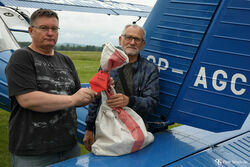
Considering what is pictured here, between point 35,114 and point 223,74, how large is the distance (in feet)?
4.34

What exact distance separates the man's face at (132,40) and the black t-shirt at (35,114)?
583 mm

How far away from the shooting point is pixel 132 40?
1.93m

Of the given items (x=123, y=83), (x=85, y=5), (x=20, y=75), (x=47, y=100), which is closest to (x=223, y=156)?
(x=123, y=83)

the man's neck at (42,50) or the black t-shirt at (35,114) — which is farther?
the man's neck at (42,50)

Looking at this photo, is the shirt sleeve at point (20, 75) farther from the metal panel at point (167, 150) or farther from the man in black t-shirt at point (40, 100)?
the metal panel at point (167, 150)

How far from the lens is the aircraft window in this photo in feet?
14.3

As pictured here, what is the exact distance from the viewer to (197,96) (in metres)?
1.82

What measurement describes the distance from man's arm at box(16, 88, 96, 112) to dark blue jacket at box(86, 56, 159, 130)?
45cm

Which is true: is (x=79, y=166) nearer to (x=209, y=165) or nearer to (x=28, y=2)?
(x=209, y=165)

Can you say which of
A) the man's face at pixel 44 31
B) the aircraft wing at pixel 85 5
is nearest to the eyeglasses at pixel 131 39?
the man's face at pixel 44 31

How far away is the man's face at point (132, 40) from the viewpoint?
192 cm

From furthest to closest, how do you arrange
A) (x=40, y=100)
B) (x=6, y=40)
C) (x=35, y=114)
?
1. (x=6, y=40)
2. (x=35, y=114)
3. (x=40, y=100)

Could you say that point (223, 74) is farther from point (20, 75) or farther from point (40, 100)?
point (20, 75)

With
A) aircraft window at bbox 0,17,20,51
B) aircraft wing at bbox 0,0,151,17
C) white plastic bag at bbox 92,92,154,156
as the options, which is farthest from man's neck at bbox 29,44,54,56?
aircraft wing at bbox 0,0,151,17
